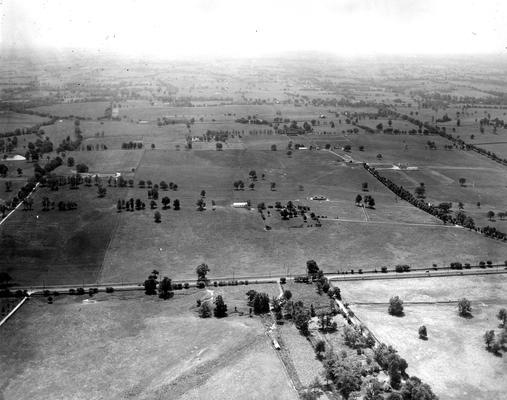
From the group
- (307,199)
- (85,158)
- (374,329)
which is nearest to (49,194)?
(85,158)

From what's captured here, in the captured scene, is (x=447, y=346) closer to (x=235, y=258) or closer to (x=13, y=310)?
(x=235, y=258)

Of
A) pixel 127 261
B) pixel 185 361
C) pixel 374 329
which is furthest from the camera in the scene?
pixel 127 261

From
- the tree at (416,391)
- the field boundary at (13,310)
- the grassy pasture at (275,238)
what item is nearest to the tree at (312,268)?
the grassy pasture at (275,238)

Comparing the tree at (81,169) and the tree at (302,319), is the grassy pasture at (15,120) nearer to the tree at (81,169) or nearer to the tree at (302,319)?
the tree at (81,169)

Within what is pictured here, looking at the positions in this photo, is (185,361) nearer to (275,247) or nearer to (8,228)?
(275,247)

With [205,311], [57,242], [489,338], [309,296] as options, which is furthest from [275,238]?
[489,338]

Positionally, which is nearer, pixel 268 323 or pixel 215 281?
pixel 268 323
